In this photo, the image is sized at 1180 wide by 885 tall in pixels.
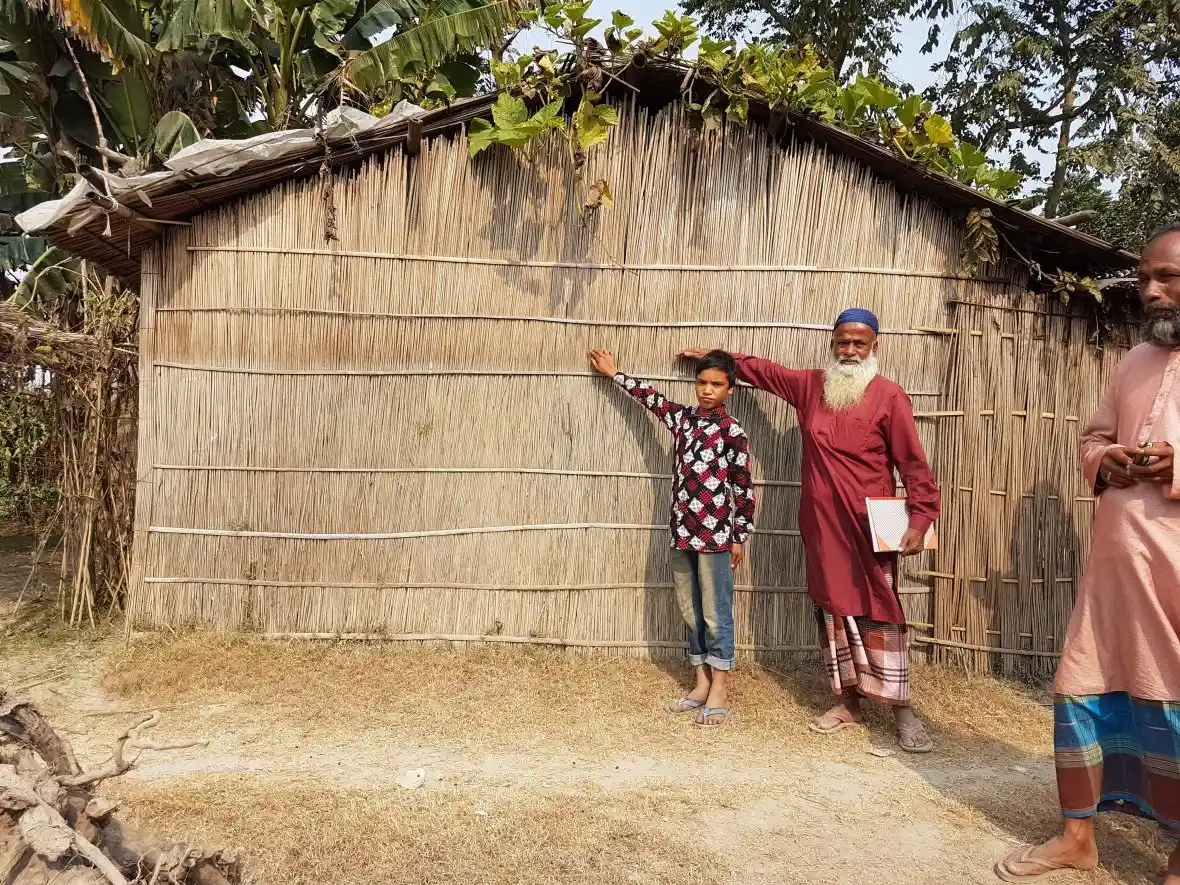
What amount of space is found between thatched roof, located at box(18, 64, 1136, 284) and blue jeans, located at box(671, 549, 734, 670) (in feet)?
7.75

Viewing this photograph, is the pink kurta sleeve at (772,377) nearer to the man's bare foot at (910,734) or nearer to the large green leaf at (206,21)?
the man's bare foot at (910,734)

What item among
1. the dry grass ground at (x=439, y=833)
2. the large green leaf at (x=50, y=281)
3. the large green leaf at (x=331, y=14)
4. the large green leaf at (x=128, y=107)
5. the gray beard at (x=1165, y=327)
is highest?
the large green leaf at (x=331, y=14)

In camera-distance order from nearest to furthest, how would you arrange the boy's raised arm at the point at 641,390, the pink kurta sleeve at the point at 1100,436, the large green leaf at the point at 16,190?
1. the pink kurta sleeve at the point at 1100,436
2. the boy's raised arm at the point at 641,390
3. the large green leaf at the point at 16,190

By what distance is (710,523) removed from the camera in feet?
12.8

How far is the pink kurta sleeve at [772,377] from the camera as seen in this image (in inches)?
160

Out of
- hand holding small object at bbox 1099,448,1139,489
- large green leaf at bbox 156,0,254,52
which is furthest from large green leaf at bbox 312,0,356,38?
hand holding small object at bbox 1099,448,1139,489

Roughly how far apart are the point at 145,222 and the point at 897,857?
4.62 metres

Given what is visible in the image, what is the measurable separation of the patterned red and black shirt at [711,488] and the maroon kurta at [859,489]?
1.10 feet

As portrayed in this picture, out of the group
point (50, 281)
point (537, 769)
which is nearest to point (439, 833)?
point (537, 769)

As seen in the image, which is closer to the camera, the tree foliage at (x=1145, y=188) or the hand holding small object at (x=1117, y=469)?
the hand holding small object at (x=1117, y=469)

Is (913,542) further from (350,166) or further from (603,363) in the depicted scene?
(350,166)

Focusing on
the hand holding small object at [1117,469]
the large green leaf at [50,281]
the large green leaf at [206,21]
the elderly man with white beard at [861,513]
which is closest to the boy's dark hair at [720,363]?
the elderly man with white beard at [861,513]

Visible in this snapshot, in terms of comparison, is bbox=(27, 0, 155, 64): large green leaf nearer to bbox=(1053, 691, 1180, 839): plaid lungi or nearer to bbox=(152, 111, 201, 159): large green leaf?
bbox=(152, 111, 201, 159): large green leaf

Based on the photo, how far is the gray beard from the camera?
266 cm
